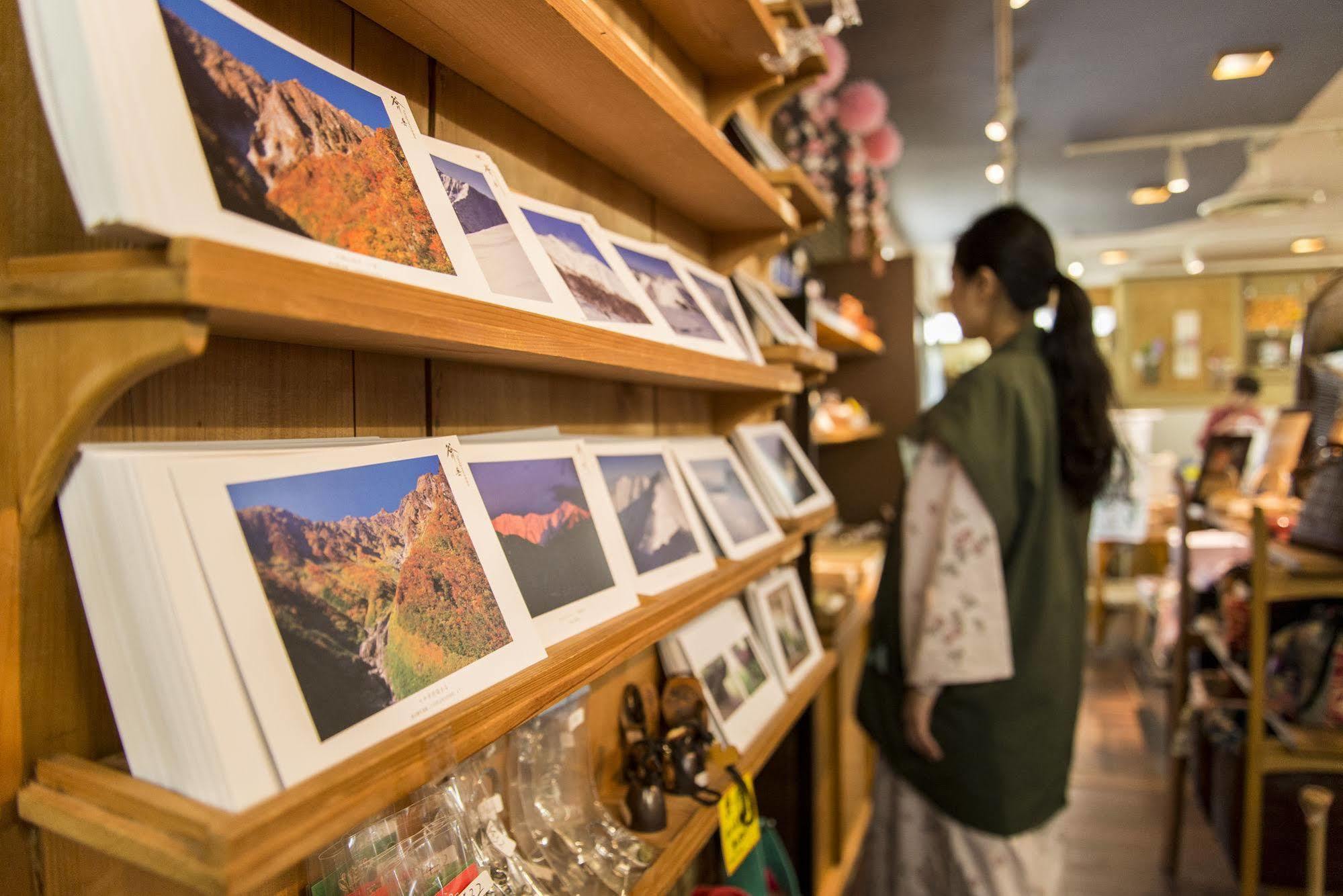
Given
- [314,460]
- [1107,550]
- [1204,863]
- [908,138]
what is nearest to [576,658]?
[314,460]

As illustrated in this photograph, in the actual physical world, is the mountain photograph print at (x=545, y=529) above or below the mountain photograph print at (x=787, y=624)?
above

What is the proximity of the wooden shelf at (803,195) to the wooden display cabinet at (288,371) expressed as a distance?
0.45 metres

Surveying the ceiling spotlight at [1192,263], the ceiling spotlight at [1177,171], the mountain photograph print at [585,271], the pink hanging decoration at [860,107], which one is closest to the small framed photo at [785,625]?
the mountain photograph print at [585,271]

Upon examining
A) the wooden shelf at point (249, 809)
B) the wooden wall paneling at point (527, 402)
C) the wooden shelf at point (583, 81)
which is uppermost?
the wooden shelf at point (583, 81)

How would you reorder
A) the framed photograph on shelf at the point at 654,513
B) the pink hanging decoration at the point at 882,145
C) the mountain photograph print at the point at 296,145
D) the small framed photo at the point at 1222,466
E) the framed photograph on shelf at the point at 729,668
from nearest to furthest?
the mountain photograph print at the point at 296,145
the framed photograph on shelf at the point at 654,513
the framed photograph on shelf at the point at 729,668
the small framed photo at the point at 1222,466
the pink hanging decoration at the point at 882,145

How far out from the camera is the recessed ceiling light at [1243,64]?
188cm

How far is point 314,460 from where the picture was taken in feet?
2.04

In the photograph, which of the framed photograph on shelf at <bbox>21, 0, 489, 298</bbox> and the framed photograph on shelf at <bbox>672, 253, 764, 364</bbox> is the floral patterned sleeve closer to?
the framed photograph on shelf at <bbox>672, 253, 764, 364</bbox>

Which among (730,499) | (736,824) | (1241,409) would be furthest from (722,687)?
(1241,409)

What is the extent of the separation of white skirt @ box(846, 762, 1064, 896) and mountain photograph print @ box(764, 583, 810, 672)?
39 cm

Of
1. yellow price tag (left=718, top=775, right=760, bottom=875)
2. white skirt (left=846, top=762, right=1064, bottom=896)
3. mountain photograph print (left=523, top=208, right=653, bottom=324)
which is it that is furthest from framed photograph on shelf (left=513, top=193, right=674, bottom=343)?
white skirt (left=846, top=762, right=1064, bottom=896)

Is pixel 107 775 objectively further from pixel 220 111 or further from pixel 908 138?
pixel 908 138

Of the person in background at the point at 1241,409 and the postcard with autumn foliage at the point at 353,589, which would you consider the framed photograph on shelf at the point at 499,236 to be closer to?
the postcard with autumn foliage at the point at 353,589

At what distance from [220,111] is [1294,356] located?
113 inches
